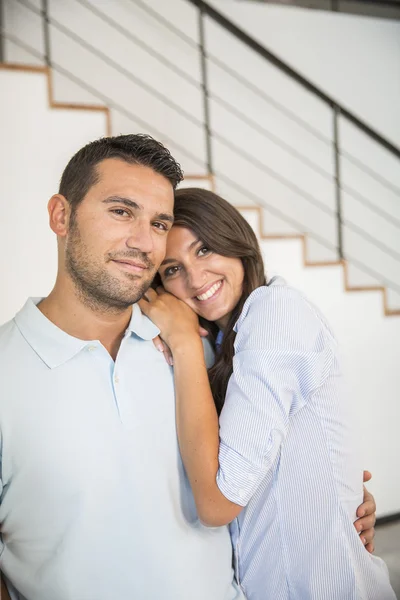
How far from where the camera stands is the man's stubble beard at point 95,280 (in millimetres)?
1256

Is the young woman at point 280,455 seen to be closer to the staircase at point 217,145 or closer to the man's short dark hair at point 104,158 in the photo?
the man's short dark hair at point 104,158

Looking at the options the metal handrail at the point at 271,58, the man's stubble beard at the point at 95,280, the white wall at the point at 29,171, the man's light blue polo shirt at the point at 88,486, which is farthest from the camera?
the metal handrail at the point at 271,58

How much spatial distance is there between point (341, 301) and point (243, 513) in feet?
7.12

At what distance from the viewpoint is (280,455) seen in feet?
4.04

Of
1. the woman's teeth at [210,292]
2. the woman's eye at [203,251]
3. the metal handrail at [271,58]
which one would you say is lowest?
the woman's teeth at [210,292]

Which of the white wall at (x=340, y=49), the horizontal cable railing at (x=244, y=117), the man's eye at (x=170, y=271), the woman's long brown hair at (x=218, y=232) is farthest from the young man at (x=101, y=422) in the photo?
the white wall at (x=340, y=49)

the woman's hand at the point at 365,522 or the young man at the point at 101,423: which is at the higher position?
A: the young man at the point at 101,423

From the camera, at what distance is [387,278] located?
421cm

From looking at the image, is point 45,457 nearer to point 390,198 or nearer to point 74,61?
point 74,61

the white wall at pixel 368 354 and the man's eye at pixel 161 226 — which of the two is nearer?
the man's eye at pixel 161 226

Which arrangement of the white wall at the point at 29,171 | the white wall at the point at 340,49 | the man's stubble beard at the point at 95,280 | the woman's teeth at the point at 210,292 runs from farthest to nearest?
the white wall at the point at 340,49 < the white wall at the point at 29,171 < the woman's teeth at the point at 210,292 < the man's stubble beard at the point at 95,280

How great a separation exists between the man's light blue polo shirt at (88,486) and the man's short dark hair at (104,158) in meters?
0.30

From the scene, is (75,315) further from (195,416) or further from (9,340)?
(195,416)

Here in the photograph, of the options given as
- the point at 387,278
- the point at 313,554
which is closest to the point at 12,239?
the point at 313,554
